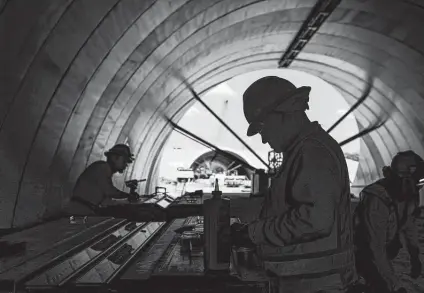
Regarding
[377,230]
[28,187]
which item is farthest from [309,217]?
[28,187]

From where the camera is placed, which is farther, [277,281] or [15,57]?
[15,57]

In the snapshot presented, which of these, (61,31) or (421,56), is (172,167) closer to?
(421,56)

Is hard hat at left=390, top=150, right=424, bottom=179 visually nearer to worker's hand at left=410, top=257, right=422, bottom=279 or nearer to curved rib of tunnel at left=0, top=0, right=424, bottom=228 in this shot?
worker's hand at left=410, top=257, right=422, bottom=279

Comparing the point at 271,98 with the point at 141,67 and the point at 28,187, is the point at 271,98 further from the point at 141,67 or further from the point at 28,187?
the point at 141,67

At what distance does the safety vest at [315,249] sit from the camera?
261cm

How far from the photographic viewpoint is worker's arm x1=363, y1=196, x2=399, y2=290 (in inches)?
167

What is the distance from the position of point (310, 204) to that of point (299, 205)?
0.08 m

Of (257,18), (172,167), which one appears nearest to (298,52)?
(257,18)

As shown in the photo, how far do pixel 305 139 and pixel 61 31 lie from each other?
4489mm

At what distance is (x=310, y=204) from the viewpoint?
248 centimetres

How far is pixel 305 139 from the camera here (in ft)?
8.68

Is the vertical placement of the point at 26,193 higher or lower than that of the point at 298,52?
lower

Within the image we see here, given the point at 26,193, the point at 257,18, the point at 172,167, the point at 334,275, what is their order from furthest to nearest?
1. the point at 172,167
2. the point at 257,18
3. the point at 26,193
4. the point at 334,275

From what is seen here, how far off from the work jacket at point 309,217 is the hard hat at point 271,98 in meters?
0.19
